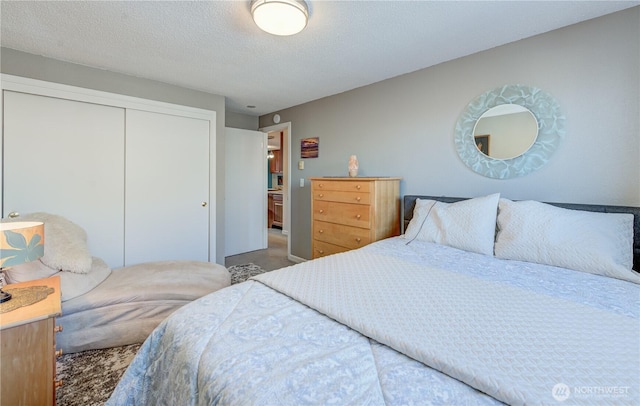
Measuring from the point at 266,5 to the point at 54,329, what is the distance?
1.97 metres

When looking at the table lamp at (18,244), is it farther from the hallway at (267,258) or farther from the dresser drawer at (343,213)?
the hallway at (267,258)

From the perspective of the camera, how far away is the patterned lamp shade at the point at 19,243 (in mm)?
1221

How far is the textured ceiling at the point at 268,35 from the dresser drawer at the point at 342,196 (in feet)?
3.95

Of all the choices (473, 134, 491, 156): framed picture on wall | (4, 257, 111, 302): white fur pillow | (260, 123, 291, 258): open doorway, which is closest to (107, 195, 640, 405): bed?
(473, 134, 491, 156): framed picture on wall

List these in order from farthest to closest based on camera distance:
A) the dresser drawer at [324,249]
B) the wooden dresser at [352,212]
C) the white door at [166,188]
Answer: the white door at [166,188] < the dresser drawer at [324,249] < the wooden dresser at [352,212]

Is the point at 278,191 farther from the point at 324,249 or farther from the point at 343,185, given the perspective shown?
the point at 343,185

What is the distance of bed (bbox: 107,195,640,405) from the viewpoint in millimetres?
687

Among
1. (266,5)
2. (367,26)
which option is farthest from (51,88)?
(367,26)

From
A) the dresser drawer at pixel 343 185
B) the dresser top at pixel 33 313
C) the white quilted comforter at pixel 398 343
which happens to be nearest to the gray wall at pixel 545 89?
the dresser drawer at pixel 343 185

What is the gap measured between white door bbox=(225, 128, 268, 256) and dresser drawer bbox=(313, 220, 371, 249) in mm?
1842

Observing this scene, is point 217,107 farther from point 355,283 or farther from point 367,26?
point 355,283

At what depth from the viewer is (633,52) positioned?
172 cm

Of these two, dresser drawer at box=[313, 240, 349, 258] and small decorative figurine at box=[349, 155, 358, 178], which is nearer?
dresser drawer at box=[313, 240, 349, 258]

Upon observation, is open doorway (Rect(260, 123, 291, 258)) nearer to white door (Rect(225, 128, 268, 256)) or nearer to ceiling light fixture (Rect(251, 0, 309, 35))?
white door (Rect(225, 128, 268, 256))
